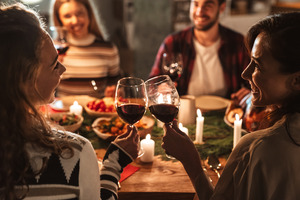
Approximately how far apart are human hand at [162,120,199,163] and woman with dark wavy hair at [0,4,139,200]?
1.09 feet

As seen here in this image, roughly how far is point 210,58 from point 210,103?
2.89 ft

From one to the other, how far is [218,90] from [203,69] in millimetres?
221

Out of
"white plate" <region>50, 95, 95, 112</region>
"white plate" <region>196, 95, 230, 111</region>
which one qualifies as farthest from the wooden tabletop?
Result: "white plate" <region>50, 95, 95, 112</region>

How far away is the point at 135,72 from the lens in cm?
493

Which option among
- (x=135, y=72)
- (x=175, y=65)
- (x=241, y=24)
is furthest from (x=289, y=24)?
(x=241, y=24)

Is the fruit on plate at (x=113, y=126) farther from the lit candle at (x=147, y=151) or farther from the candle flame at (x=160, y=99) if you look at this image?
the candle flame at (x=160, y=99)

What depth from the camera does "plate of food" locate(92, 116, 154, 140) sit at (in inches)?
63.8

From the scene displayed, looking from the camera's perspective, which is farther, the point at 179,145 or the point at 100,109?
the point at 100,109

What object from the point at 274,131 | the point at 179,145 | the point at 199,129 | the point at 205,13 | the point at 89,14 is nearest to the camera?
the point at 274,131

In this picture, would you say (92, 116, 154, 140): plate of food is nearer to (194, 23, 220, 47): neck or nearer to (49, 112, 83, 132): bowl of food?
(49, 112, 83, 132): bowl of food

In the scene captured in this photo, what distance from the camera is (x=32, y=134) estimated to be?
871 mm

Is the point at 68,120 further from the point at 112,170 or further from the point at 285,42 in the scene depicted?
the point at 285,42

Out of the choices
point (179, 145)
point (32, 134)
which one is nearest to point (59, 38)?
point (179, 145)

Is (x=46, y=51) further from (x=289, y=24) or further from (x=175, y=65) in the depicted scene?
(x=175, y=65)
